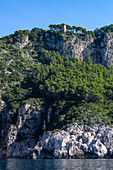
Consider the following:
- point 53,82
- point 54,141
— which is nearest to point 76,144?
point 54,141

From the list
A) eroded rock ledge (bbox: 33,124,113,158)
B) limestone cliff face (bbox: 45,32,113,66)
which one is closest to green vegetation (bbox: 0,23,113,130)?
limestone cliff face (bbox: 45,32,113,66)

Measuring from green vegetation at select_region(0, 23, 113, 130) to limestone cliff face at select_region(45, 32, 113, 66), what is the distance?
2820mm

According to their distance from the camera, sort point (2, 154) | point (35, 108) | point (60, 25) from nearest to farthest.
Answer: point (2, 154) < point (35, 108) < point (60, 25)

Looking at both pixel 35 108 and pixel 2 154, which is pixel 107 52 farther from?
pixel 2 154

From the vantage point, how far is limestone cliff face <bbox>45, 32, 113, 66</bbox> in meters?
156

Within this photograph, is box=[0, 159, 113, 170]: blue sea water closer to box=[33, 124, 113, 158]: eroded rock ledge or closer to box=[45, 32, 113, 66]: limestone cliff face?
box=[33, 124, 113, 158]: eroded rock ledge

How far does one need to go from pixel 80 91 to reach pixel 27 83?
98.1 ft

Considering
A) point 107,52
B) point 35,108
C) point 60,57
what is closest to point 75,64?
point 60,57

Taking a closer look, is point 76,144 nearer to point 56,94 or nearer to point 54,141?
point 54,141

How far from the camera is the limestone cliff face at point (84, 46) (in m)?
156

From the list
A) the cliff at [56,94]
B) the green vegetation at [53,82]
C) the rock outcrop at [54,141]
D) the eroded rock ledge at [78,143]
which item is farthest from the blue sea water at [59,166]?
the green vegetation at [53,82]

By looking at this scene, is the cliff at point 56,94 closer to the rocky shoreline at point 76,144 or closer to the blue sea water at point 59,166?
the rocky shoreline at point 76,144

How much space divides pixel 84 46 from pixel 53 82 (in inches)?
1852

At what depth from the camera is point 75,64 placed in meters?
146
